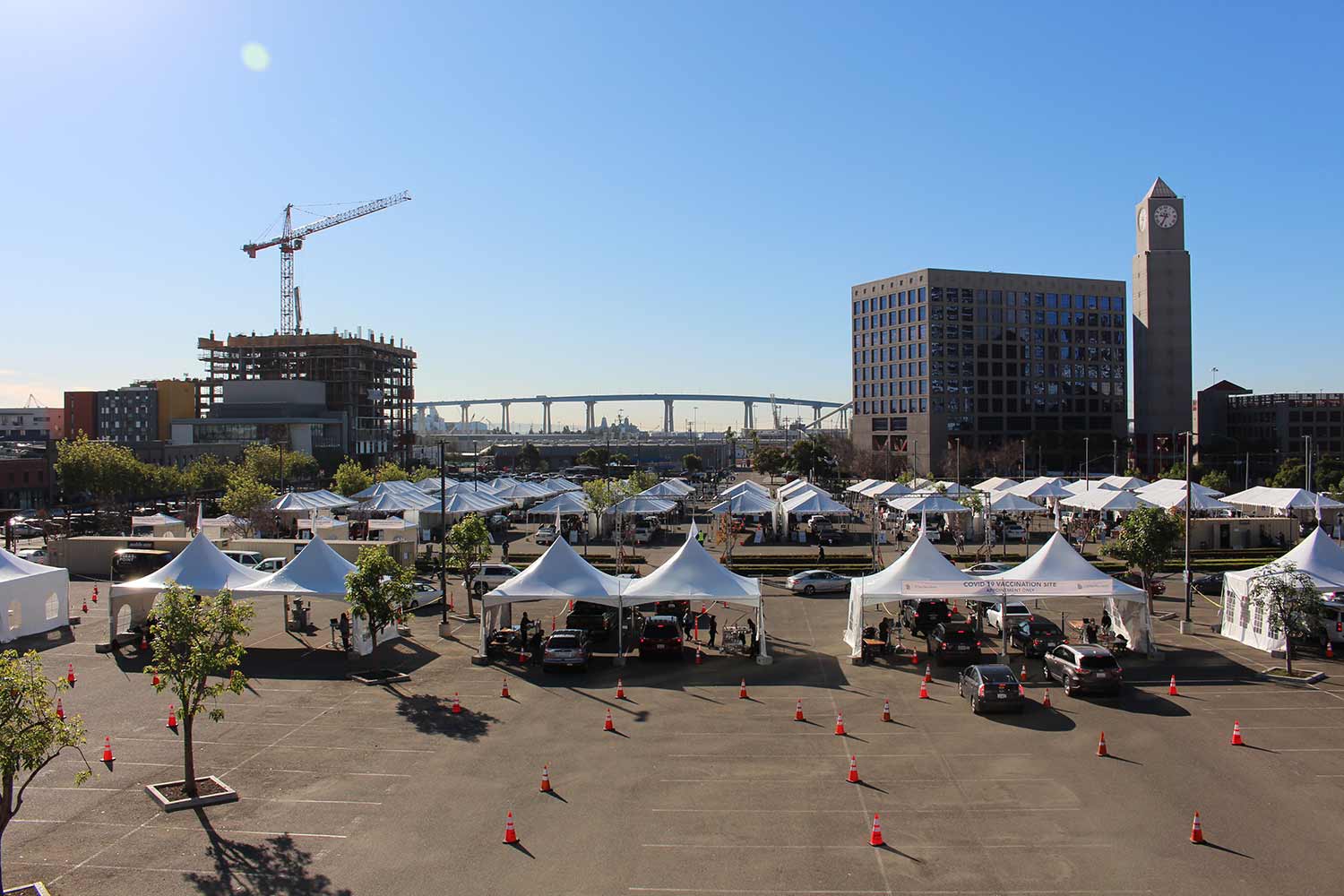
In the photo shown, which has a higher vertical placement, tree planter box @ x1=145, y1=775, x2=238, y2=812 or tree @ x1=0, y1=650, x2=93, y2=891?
tree @ x1=0, y1=650, x2=93, y2=891

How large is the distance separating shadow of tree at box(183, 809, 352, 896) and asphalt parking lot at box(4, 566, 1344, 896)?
0.04 metres

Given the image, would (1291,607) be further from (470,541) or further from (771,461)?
(771,461)

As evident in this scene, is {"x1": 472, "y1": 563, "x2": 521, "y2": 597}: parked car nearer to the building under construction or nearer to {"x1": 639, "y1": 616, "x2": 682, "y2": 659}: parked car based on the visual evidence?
{"x1": 639, "y1": 616, "x2": 682, "y2": 659}: parked car

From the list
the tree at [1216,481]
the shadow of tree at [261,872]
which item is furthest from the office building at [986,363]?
the shadow of tree at [261,872]

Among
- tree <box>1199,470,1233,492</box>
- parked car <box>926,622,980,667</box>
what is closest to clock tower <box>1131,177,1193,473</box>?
tree <box>1199,470,1233,492</box>

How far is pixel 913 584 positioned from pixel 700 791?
40.7ft

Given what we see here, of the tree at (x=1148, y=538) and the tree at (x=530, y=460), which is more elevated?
the tree at (x=530, y=460)

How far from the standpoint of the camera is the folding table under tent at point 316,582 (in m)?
26.1

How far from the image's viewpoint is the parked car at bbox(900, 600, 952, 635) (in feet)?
93.4

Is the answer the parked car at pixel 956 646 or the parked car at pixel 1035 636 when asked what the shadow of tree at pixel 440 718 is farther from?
the parked car at pixel 1035 636

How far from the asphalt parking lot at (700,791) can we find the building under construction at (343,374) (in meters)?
120

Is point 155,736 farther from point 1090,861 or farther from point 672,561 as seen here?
point 1090,861

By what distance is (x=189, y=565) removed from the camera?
27812 millimetres

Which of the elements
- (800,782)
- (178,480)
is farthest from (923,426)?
(800,782)
